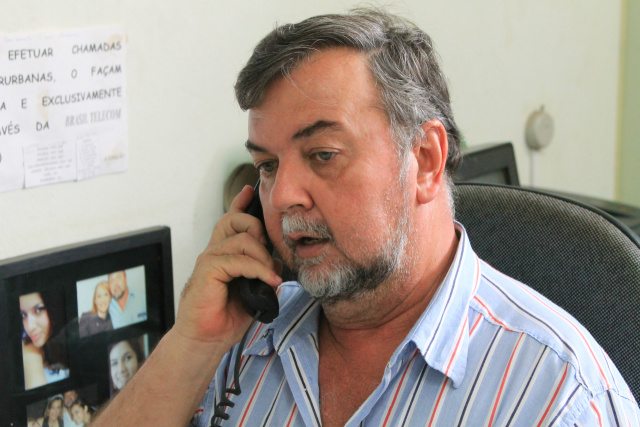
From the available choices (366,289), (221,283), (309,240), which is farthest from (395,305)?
(221,283)

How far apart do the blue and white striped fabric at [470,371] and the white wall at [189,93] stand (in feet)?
1.29

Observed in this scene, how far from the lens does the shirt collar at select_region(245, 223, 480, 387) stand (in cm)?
103

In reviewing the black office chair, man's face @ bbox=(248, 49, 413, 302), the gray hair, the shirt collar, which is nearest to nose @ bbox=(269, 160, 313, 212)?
man's face @ bbox=(248, 49, 413, 302)

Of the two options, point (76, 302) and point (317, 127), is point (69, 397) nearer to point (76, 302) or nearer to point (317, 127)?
point (76, 302)

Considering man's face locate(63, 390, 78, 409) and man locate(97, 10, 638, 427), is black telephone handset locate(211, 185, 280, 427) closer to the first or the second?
man locate(97, 10, 638, 427)

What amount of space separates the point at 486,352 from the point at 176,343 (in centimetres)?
48

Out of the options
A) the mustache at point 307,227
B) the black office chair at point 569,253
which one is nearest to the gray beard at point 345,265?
the mustache at point 307,227

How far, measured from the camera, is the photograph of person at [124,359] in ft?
4.68

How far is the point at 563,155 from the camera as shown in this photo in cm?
251

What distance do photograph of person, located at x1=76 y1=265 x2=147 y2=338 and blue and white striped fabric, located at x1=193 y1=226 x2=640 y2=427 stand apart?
1.07 feet

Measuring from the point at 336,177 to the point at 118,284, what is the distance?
22.0 inches

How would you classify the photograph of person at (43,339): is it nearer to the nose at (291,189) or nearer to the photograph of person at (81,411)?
the photograph of person at (81,411)

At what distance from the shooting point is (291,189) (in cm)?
107

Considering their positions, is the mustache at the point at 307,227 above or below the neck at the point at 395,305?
above
